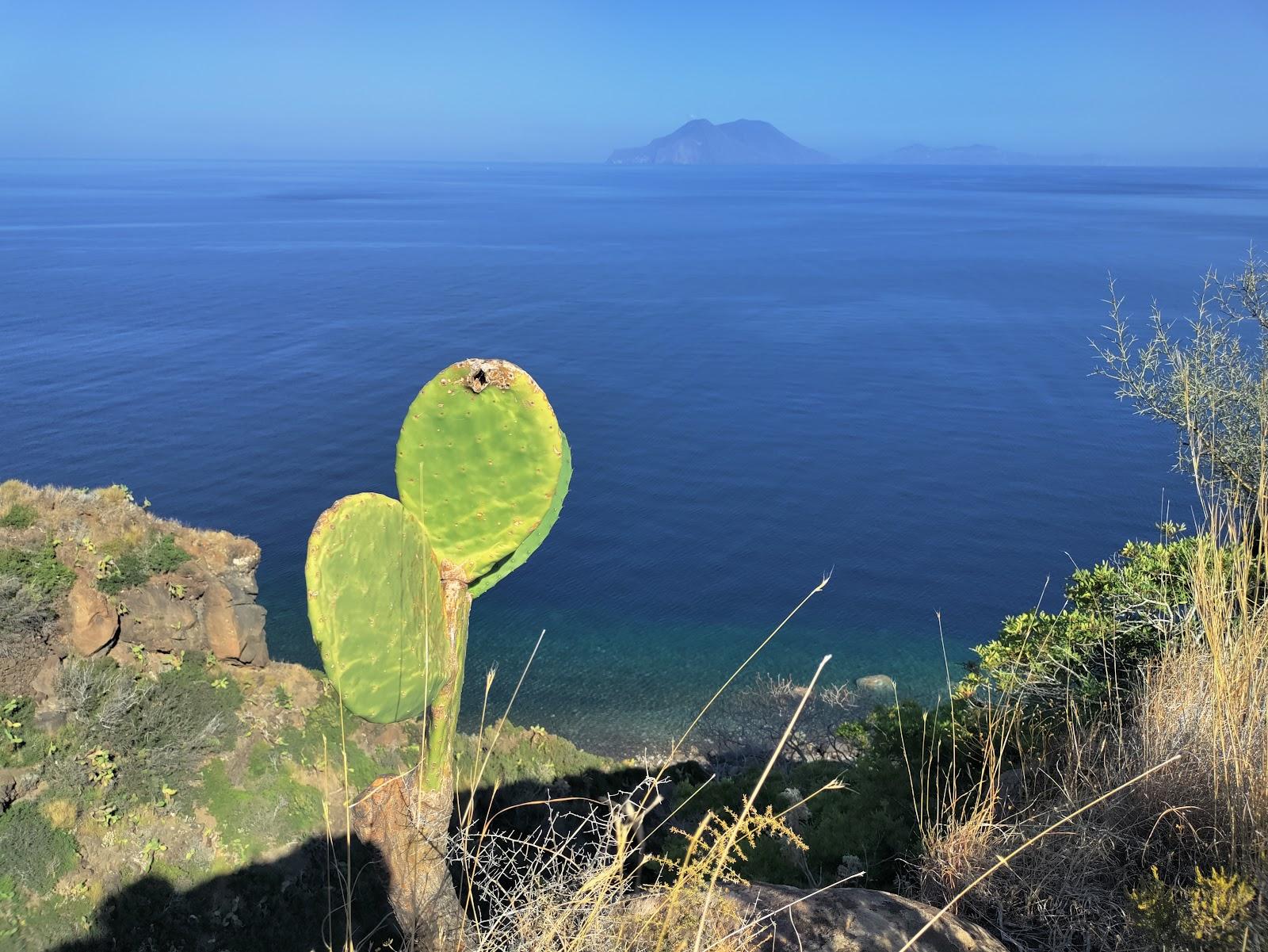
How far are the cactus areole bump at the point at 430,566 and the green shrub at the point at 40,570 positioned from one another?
11.4 m

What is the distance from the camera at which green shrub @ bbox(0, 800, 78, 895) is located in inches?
370

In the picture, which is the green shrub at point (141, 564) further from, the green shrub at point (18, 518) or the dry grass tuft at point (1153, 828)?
the dry grass tuft at point (1153, 828)

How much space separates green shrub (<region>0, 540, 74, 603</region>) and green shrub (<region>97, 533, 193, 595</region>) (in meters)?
0.50

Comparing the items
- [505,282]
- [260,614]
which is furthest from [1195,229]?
[260,614]

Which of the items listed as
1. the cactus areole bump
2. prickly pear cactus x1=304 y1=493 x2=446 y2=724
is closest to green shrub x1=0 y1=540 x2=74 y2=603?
the cactus areole bump

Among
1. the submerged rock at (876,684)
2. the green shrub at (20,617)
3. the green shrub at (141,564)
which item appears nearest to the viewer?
the green shrub at (20,617)

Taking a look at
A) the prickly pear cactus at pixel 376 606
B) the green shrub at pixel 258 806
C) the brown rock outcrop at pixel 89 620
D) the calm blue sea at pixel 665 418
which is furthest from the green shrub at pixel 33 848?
the calm blue sea at pixel 665 418

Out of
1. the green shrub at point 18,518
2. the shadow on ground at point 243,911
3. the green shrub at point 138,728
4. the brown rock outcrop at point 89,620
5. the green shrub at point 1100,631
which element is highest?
the green shrub at point 1100,631

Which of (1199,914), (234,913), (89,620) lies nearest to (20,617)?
(89,620)

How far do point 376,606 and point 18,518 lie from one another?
42.6 feet

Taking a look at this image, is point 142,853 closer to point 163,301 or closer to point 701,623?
point 701,623

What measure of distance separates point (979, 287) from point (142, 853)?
6487 centimetres

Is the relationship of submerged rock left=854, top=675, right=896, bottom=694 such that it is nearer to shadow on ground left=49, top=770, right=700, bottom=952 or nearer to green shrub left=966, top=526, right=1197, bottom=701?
shadow on ground left=49, top=770, right=700, bottom=952

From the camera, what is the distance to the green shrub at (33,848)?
9406mm
